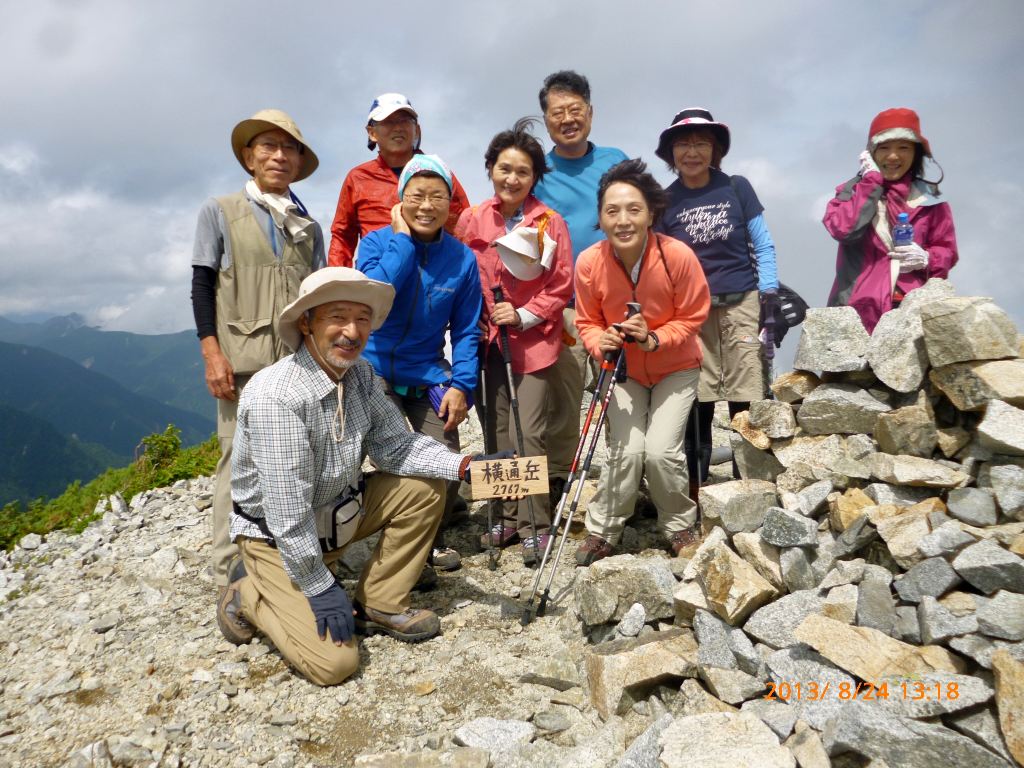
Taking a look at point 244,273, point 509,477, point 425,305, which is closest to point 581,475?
point 509,477

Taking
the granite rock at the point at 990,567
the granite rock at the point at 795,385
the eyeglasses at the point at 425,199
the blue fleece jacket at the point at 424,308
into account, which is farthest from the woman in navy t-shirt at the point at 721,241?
the granite rock at the point at 990,567

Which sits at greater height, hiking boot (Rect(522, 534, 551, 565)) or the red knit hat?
the red knit hat

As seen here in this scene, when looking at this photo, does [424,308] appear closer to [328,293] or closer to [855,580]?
[328,293]

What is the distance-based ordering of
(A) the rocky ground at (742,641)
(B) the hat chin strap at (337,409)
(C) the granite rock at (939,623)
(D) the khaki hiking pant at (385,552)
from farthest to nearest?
(D) the khaki hiking pant at (385,552), (B) the hat chin strap at (337,409), (C) the granite rock at (939,623), (A) the rocky ground at (742,641)

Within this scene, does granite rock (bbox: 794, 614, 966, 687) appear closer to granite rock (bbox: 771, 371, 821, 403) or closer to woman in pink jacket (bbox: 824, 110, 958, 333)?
granite rock (bbox: 771, 371, 821, 403)

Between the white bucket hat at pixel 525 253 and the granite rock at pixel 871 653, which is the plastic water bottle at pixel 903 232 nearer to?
the white bucket hat at pixel 525 253

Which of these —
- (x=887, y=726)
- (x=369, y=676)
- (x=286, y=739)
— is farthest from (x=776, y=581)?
(x=286, y=739)

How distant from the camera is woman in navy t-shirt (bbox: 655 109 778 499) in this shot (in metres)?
5.62

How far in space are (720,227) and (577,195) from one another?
1.38m

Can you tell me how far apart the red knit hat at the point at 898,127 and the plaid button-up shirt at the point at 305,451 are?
4.53 meters

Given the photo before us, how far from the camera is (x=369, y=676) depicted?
4.17m

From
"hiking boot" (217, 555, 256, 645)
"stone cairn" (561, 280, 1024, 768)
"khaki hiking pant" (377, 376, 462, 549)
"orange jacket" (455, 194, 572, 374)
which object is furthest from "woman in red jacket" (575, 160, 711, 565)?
"hiking boot" (217, 555, 256, 645)

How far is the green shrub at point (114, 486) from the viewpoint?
26.5 feet

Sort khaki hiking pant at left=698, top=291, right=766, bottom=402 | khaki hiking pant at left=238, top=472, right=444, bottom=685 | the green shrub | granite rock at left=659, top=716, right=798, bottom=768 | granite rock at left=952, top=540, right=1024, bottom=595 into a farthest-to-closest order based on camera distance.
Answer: the green shrub
khaki hiking pant at left=698, top=291, right=766, bottom=402
khaki hiking pant at left=238, top=472, right=444, bottom=685
granite rock at left=952, top=540, right=1024, bottom=595
granite rock at left=659, top=716, right=798, bottom=768
